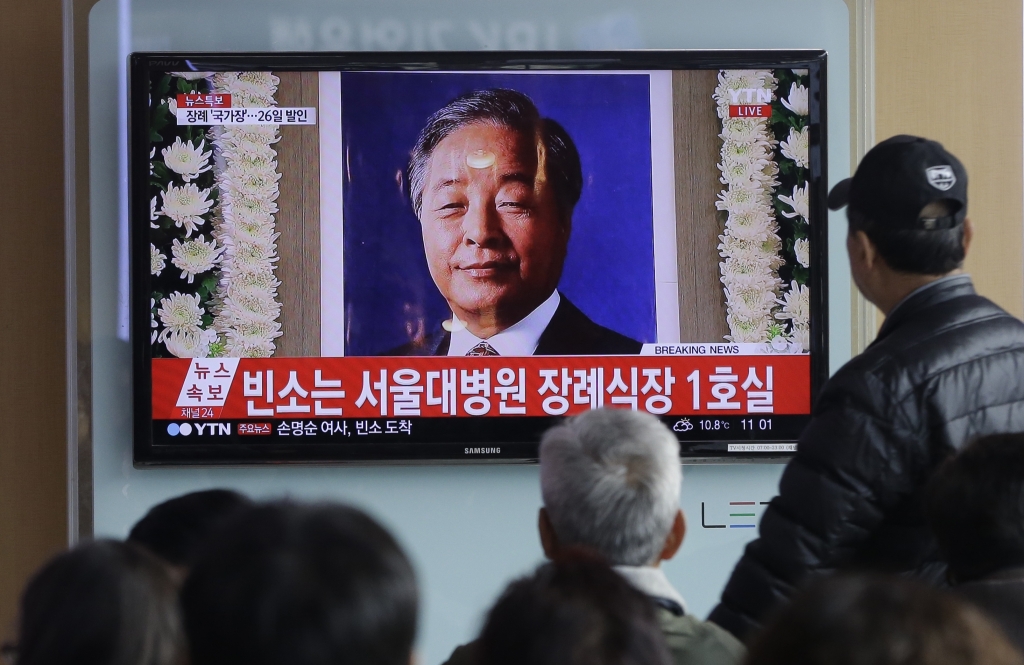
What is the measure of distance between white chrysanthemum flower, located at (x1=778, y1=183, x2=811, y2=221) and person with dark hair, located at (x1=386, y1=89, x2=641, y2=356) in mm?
547

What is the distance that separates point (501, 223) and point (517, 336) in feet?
1.01

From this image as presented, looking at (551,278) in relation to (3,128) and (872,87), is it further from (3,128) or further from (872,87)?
(3,128)

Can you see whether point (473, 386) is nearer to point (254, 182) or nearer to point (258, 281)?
point (258, 281)

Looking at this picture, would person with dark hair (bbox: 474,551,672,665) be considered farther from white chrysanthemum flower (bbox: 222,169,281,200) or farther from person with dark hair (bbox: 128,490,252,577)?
white chrysanthemum flower (bbox: 222,169,281,200)

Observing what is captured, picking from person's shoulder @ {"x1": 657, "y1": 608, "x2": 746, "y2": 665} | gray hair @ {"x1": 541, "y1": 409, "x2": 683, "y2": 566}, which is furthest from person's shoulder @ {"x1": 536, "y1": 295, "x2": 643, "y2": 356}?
person's shoulder @ {"x1": 657, "y1": 608, "x2": 746, "y2": 665}

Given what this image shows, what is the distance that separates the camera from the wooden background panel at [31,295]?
301 centimetres

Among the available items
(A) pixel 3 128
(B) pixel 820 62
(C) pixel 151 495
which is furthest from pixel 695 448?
(A) pixel 3 128

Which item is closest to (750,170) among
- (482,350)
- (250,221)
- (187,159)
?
(482,350)

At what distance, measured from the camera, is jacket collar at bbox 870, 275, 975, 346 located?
1.75 metres

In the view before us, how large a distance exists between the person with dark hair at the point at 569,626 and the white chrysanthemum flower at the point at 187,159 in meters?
2.10

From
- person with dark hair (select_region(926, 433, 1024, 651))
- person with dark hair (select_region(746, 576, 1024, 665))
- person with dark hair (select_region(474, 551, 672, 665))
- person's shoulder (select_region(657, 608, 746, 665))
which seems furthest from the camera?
person with dark hair (select_region(926, 433, 1024, 651))

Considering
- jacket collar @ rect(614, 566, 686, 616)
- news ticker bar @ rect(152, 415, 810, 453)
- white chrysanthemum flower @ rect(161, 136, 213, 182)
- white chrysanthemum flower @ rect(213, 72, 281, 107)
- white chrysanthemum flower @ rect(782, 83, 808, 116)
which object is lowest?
jacket collar @ rect(614, 566, 686, 616)

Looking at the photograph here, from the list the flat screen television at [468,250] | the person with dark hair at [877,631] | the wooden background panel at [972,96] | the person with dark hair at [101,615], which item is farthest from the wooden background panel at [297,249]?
the person with dark hair at [877,631]

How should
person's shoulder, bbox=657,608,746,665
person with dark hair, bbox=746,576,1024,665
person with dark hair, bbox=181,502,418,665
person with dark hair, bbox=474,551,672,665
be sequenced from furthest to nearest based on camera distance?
person's shoulder, bbox=657,608,746,665, person with dark hair, bbox=474,551,672,665, person with dark hair, bbox=181,502,418,665, person with dark hair, bbox=746,576,1024,665
